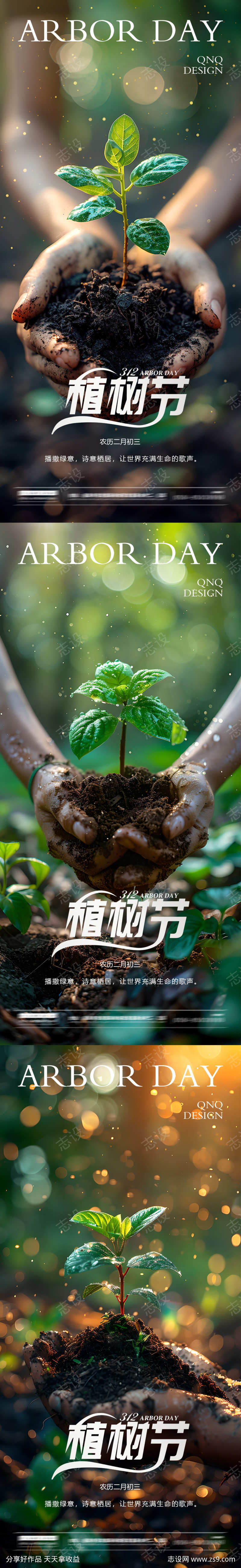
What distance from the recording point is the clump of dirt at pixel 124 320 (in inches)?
49.1

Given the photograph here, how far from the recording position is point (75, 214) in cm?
122

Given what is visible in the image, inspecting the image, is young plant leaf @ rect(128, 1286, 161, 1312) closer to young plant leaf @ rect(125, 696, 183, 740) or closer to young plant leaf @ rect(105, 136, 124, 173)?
young plant leaf @ rect(125, 696, 183, 740)

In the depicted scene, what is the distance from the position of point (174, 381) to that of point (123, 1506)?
178cm

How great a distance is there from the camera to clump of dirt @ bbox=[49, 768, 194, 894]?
121 cm

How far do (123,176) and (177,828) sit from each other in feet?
3.31

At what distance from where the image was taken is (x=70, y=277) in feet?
4.24

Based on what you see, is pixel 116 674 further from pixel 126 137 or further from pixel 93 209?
pixel 126 137

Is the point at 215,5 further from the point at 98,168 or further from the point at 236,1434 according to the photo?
the point at 236,1434

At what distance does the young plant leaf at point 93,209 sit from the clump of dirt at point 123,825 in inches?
32.9

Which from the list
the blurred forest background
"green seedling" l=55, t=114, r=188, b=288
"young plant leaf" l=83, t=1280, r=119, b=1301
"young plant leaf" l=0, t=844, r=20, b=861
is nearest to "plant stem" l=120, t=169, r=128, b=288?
"green seedling" l=55, t=114, r=188, b=288

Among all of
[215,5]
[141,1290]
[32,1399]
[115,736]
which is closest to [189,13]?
[215,5]

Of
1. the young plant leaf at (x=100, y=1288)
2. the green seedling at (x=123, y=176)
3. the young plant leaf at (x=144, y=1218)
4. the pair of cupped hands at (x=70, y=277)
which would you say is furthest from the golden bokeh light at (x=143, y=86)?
the young plant leaf at (x=100, y=1288)

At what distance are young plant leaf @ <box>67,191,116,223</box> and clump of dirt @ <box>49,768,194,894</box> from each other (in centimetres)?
84

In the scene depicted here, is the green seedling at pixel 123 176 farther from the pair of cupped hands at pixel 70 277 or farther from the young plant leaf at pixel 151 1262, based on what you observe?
the young plant leaf at pixel 151 1262
